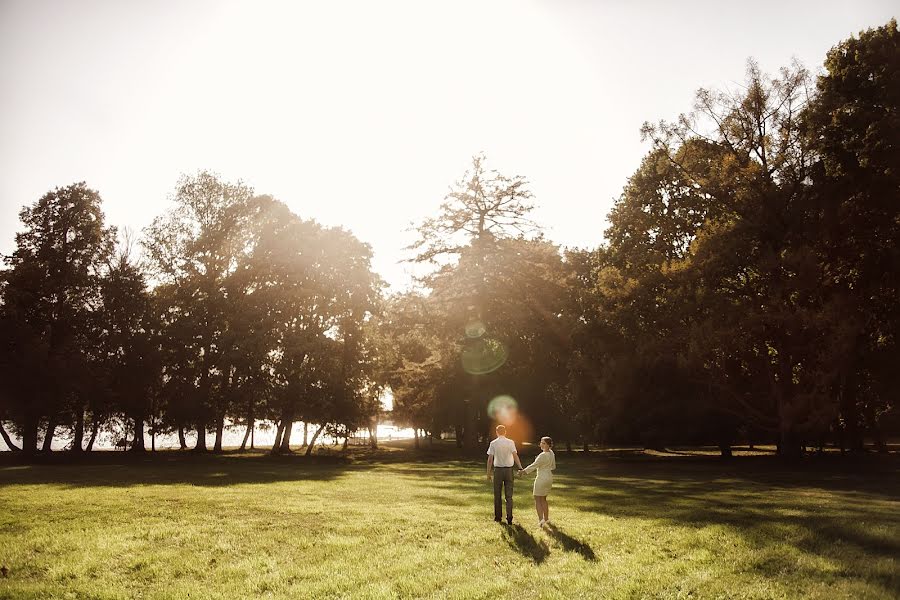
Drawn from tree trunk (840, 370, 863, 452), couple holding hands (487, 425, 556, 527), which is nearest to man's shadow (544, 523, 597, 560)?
couple holding hands (487, 425, 556, 527)

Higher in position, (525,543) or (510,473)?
(510,473)

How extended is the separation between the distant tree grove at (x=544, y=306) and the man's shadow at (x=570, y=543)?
2005 cm

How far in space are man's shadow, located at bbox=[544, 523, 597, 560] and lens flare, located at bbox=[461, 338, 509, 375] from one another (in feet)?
91.9

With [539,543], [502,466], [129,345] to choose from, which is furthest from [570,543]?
[129,345]

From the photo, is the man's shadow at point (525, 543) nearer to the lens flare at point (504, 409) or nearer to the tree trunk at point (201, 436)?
the tree trunk at point (201, 436)

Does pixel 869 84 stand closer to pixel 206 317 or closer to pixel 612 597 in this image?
pixel 612 597

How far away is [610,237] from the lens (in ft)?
140

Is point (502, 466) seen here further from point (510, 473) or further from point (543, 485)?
point (543, 485)

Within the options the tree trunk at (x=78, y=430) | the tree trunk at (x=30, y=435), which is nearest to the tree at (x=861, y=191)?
the tree trunk at (x=30, y=435)

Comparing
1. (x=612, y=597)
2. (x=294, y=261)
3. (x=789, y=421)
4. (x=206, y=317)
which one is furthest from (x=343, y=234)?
(x=612, y=597)

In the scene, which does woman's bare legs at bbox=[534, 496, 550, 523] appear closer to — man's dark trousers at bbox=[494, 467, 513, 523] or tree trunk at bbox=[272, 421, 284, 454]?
man's dark trousers at bbox=[494, 467, 513, 523]

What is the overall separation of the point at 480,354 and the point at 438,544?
30.2 m

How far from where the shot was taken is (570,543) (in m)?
11.7

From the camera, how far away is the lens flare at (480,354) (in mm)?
41500
